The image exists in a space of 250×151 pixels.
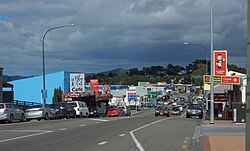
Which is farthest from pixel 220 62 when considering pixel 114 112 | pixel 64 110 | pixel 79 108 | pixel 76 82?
pixel 76 82

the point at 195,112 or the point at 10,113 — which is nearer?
the point at 10,113

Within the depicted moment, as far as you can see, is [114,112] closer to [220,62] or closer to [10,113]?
[220,62]

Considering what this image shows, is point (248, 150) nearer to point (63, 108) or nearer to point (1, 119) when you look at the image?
point (1, 119)

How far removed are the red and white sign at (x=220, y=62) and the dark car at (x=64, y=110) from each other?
15637 millimetres

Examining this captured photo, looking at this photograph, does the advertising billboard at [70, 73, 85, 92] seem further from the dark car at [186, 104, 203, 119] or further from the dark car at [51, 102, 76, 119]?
the dark car at [51, 102, 76, 119]

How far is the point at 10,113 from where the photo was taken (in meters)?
34.9

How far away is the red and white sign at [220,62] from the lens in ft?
120

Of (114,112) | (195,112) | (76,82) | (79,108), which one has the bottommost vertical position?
(114,112)

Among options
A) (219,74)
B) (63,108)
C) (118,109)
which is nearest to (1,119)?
(63,108)

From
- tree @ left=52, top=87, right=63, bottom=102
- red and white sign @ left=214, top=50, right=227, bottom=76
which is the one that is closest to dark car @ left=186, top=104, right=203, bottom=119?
red and white sign @ left=214, top=50, right=227, bottom=76

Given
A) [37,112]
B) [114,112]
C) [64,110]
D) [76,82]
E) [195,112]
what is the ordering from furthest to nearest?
1. [76,82]
2. [114,112]
3. [195,112]
4. [64,110]
5. [37,112]

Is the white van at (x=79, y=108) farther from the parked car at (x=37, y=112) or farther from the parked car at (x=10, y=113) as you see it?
the parked car at (x=10, y=113)

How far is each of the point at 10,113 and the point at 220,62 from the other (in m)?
16.2

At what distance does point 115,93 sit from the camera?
436 ft
